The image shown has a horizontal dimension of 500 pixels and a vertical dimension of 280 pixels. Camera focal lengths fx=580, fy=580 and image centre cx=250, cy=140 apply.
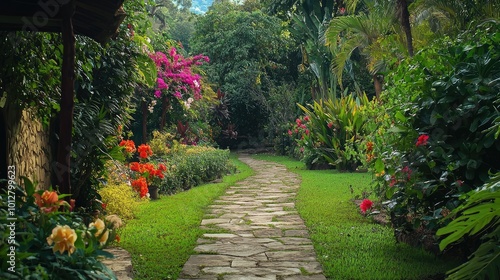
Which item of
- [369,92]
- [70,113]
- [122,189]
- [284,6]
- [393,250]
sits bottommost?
[393,250]

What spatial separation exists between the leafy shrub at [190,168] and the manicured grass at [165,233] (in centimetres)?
49

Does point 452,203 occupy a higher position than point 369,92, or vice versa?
point 369,92

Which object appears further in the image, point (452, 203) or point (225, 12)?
point (225, 12)

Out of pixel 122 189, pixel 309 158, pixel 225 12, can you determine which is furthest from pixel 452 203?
pixel 225 12

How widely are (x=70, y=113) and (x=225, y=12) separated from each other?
984 inches

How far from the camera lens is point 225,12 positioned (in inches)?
1115

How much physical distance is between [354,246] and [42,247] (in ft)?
12.5

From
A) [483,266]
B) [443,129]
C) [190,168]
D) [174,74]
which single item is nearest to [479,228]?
[483,266]

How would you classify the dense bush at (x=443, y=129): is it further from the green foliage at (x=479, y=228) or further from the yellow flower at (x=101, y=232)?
the yellow flower at (x=101, y=232)

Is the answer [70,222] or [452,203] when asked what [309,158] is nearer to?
[452,203]

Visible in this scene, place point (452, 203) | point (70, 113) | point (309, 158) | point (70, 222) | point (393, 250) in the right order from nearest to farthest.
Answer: point (70, 222) → point (70, 113) → point (452, 203) → point (393, 250) → point (309, 158)

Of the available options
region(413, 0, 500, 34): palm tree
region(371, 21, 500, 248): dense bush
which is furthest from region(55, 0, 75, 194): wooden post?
region(413, 0, 500, 34): palm tree

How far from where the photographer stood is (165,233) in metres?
7.12

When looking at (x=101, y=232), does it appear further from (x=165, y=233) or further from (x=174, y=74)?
(x=174, y=74)
